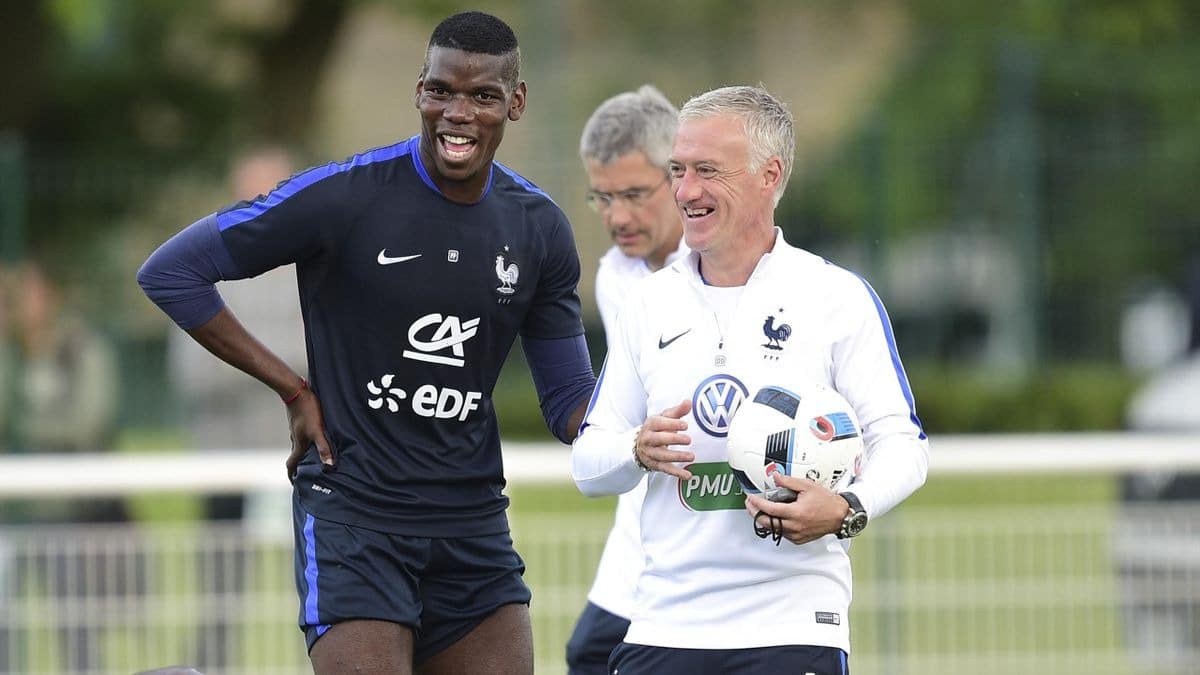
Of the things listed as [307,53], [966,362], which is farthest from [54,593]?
[307,53]

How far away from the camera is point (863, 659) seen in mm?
7402

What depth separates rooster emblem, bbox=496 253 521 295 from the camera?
459 centimetres

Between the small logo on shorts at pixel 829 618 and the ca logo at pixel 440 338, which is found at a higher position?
the ca logo at pixel 440 338

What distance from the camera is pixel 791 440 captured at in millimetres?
3930

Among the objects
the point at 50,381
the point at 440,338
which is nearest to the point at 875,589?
the point at 440,338

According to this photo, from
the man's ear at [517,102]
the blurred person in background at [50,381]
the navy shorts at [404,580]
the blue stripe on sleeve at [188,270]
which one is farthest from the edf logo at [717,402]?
the blurred person in background at [50,381]

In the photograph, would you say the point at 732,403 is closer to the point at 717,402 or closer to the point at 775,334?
the point at 717,402

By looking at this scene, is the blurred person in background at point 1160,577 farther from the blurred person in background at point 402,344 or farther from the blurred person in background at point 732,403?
the blurred person in background at point 402,344

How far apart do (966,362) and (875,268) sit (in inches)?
124

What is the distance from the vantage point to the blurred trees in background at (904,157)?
12.7 metres

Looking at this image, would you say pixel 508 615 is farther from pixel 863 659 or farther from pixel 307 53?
pixel 307 53

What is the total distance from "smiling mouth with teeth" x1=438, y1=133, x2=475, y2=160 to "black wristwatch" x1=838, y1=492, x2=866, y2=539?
131cm

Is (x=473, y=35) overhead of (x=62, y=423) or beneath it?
overhead

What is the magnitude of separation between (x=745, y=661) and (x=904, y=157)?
9401mm
